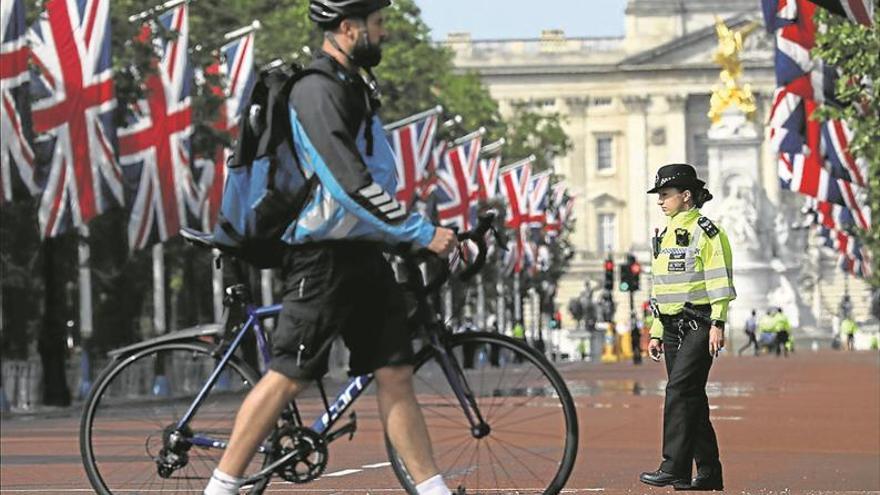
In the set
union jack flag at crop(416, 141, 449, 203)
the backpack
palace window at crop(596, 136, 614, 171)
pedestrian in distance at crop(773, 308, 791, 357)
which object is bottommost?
pedestrian in distance at crop(773, 308, 791, 357)

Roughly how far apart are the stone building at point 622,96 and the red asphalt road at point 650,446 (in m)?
122

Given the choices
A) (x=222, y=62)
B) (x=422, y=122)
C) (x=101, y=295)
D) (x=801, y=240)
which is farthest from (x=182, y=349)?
(x=801, y=240)

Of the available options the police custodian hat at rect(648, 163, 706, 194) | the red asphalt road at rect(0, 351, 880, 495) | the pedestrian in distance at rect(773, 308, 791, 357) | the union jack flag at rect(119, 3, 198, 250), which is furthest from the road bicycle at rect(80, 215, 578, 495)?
the pedestrian in distance at rect(773, 308, 791, 357)

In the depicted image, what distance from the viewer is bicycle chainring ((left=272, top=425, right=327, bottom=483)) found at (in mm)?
9328

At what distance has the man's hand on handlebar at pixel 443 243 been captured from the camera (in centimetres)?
870

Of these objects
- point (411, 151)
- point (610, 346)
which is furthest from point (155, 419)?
point (610, 346)

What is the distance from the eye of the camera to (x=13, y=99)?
32.7m

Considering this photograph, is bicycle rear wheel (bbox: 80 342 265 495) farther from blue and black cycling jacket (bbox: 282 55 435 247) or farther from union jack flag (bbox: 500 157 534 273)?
union jack flag (bbox: 500 157 534 273)

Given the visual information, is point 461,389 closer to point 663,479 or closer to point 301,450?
point 301,450

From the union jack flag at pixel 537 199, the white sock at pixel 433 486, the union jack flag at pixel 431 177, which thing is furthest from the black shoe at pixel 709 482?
the union jack flag at pixel 537 199

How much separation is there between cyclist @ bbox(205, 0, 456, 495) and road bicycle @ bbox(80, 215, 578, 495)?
30cm

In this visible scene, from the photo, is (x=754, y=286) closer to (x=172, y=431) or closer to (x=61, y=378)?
(x=61, y=378)

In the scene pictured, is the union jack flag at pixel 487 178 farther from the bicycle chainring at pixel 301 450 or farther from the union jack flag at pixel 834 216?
the bicycle chainring at pixel 301 450

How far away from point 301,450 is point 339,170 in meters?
1.18
